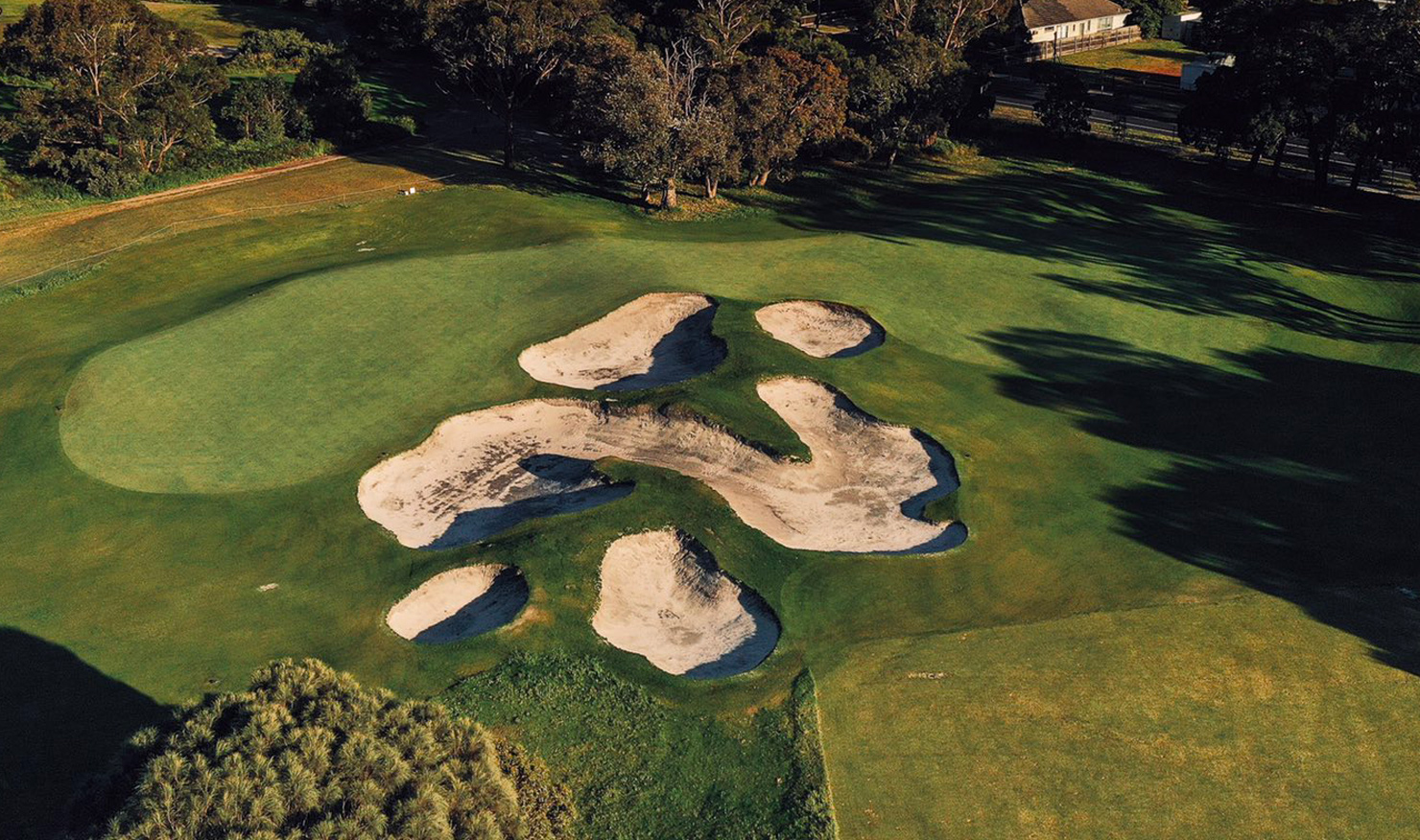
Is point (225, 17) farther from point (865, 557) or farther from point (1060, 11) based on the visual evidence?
point (865, 557)

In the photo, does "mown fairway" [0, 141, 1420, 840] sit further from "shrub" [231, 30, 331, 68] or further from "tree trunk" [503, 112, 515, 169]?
"shrub" [231, 30, 331, 68]

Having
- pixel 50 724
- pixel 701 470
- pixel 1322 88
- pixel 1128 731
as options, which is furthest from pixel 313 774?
pixel 1322 88

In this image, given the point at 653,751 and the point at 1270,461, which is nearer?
the point at 653,751

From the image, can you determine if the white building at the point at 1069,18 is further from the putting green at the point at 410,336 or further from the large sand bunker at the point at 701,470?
the large sand bunker at the point at 701,470

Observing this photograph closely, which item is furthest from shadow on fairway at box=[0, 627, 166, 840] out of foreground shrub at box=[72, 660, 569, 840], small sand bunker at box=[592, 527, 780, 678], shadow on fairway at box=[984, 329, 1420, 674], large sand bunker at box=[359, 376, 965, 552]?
shadow on fairway at box=[984, 329, 1420, 674]

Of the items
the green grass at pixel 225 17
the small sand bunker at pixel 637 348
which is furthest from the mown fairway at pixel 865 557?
the green grass at pixel 225 17
